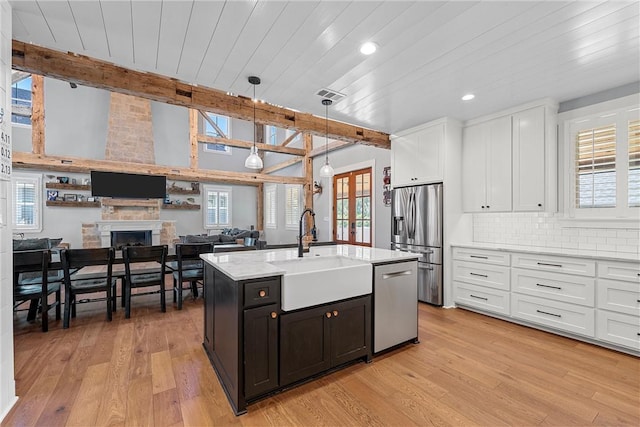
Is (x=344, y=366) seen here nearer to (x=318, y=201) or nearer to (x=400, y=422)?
(x=400, y=422)

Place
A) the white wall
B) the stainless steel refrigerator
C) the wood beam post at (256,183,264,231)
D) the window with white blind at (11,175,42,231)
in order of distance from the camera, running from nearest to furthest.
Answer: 1. the white wall
2. the stainless steel refrigerator
3. the window with white blind at (11,175,42,231)
4. the wood beam post at (256,183,264,231)

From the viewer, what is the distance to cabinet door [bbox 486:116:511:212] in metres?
3.60

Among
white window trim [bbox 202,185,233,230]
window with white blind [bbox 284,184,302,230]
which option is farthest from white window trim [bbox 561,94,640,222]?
white window trim [bbox 202,185,233,230]

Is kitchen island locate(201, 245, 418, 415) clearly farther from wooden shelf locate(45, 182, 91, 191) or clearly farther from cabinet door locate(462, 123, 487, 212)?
wooden shelf locate(45, 182, 91, 191)

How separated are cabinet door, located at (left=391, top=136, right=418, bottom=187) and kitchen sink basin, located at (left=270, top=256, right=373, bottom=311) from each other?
2.29m

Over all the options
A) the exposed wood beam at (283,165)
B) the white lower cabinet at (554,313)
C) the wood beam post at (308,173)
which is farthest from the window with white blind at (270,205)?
the white lower cabinet at (554,313)

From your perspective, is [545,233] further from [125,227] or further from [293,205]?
[125,227]

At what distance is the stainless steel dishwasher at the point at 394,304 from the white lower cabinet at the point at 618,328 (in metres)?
1.70

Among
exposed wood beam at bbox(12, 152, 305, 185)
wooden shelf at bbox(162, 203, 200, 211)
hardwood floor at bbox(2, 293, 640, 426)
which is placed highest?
exposed wood beam at bbox(12, 152, 305, 185)

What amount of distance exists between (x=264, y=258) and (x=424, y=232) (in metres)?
2.51

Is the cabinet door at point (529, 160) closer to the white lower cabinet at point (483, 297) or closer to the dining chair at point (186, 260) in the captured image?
the white lower cabinet at point (483, 297)

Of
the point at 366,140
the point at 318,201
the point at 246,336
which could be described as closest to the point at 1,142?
the point at 246,336

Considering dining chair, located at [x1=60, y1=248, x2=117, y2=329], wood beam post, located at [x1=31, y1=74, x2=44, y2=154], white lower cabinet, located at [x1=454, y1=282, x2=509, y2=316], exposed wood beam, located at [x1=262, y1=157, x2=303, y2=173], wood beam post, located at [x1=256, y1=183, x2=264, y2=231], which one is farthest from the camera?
wood beam post, located at [x1=256, y1=183, x2=264, y2=231]

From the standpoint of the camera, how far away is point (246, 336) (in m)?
1.83
